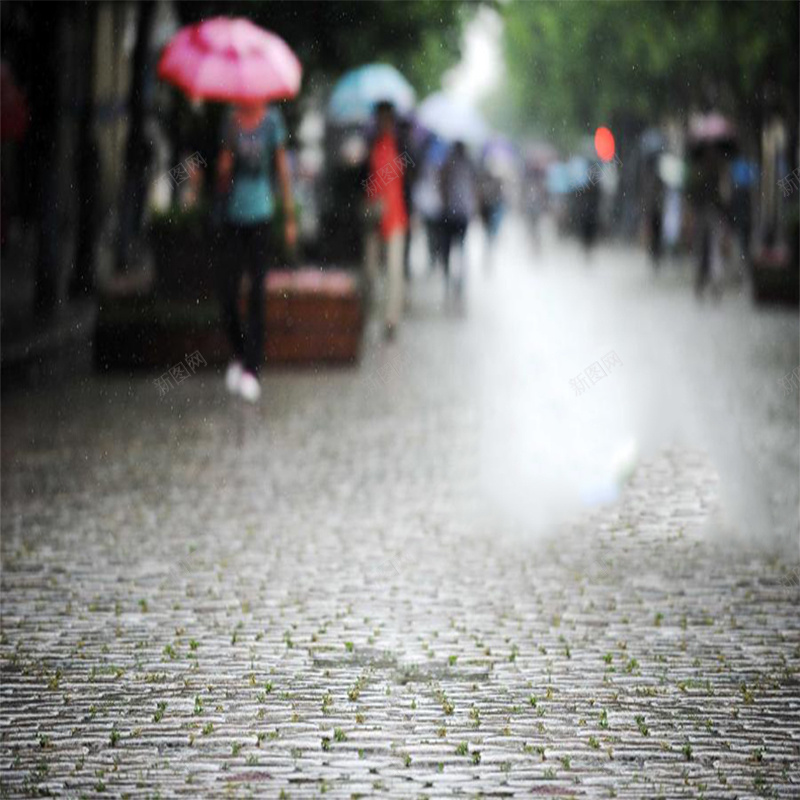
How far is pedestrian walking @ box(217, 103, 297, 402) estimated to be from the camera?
12.9 metres

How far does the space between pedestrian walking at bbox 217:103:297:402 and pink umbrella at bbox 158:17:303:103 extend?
1323mm

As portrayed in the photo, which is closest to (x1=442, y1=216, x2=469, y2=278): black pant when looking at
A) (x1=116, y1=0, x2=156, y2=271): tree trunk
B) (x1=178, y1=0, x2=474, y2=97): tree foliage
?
(x1=178, y1=0, x2=474, y2=97): tree foliage

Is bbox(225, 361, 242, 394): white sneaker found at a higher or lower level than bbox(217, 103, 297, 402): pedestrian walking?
lower

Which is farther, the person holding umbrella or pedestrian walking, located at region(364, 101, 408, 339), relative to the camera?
pedestrian walking, located at region(364, 101, 408, 339)

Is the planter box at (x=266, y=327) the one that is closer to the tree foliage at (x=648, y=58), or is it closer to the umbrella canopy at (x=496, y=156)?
the tree foliage at (x=648, y=58)

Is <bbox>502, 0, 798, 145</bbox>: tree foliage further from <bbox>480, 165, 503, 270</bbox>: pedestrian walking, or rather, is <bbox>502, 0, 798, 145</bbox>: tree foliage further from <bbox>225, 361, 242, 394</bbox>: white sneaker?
<bbox>225, 361, 242, 394</bbox>: white sneaker

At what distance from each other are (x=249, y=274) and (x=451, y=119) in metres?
14.6

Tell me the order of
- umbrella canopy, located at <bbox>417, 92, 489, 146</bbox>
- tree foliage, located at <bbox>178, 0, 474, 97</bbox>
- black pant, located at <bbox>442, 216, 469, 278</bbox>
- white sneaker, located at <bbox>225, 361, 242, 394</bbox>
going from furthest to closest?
umbrella canopy, located at <bbox>417, 92, 489, 146</bbox> < tree foliage, located at <bbox>178, 0, 474, 97</bbox> < black pant, located at <bbox>442, 216, 469, 278</bbox> < white sneaker, located at <bbox>225, 361, 242, 394</bbox>

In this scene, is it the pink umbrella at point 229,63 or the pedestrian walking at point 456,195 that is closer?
the pink umbrella at point 229,63

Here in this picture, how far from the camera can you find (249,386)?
12.9 m

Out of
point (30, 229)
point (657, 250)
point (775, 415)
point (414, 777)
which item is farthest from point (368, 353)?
point (30, 229)

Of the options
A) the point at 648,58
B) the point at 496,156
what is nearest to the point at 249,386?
the point at 496,156

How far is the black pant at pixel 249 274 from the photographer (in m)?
13.0

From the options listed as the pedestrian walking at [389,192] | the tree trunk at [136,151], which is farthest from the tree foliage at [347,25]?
the pedestrian walking at [389,192]
